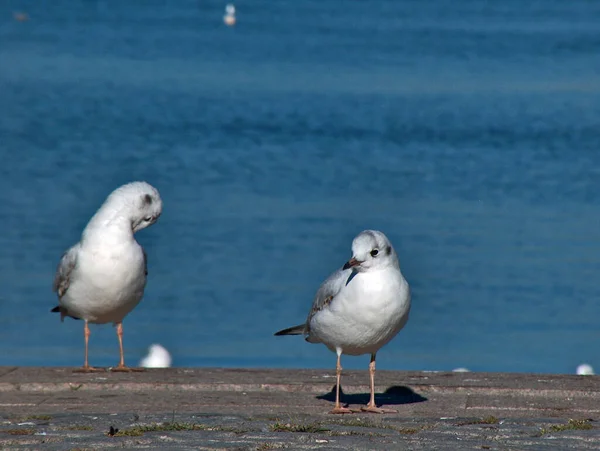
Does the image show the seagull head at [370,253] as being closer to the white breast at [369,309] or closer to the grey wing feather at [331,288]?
the white breast at [369,309]

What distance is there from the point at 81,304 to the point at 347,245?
7795mm

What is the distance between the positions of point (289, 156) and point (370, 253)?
1657 centimetres

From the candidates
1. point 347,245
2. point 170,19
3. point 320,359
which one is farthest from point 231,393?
point 170,19

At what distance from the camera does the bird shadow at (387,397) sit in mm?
8484

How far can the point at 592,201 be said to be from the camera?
20031mm

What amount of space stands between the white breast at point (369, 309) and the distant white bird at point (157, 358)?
A: 15.4 feet

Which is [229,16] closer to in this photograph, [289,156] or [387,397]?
[289,156]

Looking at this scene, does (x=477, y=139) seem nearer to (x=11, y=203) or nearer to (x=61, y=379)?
(x=11, y=203)

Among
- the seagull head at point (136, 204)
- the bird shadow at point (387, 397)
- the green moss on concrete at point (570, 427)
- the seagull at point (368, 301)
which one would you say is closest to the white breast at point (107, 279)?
the seagull head at point (136, 204)

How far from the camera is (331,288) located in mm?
8117

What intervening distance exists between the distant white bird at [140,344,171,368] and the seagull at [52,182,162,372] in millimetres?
2452

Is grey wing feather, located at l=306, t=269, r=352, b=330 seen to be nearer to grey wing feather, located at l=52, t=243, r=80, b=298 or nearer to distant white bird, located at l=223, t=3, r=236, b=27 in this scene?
grey wing feather, located at l=52, t=243, r=80, b=298

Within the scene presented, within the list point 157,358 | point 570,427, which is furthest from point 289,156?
point 570,427

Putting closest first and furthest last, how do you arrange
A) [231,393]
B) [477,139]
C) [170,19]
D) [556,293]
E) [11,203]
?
[231,393] < [556,293] < [11,203] < [477,139] < [170,19]
